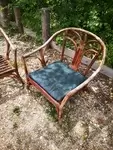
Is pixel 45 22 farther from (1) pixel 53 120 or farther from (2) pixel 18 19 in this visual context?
(1) pixel 53 120

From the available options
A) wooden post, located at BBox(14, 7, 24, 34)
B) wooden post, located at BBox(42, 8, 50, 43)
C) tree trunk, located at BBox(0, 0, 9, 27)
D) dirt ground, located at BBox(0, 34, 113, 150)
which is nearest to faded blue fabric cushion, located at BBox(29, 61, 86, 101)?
dirt ground, located at BBox(0, 34, 113, 150)

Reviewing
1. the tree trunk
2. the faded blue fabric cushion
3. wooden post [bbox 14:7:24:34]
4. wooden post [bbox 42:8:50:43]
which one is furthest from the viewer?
the tree trunk

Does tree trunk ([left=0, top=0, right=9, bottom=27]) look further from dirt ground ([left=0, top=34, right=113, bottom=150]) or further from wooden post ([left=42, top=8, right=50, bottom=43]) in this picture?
dirt ground ([left=0, top=34, right=113, bottom=150])

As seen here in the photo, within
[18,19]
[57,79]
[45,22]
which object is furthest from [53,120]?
[18,19]

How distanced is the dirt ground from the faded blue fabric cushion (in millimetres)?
535

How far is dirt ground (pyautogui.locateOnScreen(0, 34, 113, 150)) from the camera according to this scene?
3006 mm

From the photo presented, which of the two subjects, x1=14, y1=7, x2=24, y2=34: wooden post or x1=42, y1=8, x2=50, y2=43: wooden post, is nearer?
x1=42, y1=8, x2=50, y2=43: wooden post

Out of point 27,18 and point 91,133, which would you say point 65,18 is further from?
point 91,133

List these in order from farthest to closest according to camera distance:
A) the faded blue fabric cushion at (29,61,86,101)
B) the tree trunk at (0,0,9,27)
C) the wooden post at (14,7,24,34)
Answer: the tree trunk at (0,0,9,27), the wooden post at (14,7,24,34), the faded blue fabric cushion at (29,61,86,101)

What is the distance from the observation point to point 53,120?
3268 mm

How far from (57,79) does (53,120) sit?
2.10 feet

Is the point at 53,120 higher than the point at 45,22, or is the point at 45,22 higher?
the point at 45,22

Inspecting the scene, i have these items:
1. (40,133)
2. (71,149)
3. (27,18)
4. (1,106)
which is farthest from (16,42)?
(71,149)

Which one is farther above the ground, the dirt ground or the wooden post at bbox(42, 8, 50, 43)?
the wooden post at bbox(42, 8, 50, 43)
